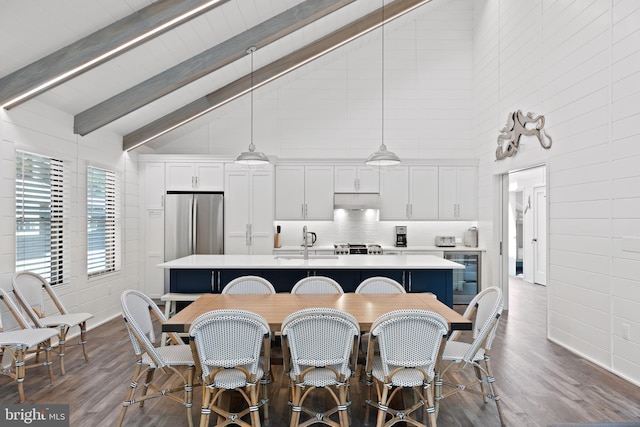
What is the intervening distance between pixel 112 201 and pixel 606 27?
616cm

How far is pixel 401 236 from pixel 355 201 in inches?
41.4

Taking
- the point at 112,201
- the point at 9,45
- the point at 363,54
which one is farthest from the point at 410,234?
the point at 9,45

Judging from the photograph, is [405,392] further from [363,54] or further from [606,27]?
[363,54]

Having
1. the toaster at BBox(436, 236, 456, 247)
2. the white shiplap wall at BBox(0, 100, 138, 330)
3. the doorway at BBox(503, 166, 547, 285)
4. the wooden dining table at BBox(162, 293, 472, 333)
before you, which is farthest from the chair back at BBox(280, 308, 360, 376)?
the doorway at BBox(503, 166, 547, 285)

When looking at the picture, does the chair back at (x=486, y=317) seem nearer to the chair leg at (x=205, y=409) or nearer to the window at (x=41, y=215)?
the chair leg at (x=205, y=409)

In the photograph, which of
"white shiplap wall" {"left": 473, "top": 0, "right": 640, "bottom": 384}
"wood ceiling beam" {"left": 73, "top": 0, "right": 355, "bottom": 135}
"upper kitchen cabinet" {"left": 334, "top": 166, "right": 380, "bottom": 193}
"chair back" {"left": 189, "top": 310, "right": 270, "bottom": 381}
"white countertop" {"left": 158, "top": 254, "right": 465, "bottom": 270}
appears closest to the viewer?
"chair back" {"left": 189, "top": 310, "right": 270, "bottom": 381}

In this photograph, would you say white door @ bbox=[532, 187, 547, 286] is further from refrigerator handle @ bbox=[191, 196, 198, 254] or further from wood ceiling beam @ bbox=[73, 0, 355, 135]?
refrigerator handle @ bbox=[191, 196, 198, 254]

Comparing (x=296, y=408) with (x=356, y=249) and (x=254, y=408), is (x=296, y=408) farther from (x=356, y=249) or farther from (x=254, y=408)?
(x=356, y=249)

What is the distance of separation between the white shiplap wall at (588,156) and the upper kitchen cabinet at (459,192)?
54.1 inches

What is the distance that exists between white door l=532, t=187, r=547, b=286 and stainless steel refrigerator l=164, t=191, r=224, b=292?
668 cm

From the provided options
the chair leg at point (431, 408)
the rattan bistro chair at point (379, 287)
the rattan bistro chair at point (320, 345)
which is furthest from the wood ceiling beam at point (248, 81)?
the chair leg at point (431, 408)

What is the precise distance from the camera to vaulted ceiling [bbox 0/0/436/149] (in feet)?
10.7

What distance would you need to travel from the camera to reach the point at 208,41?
171 inches

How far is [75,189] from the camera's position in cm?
486
